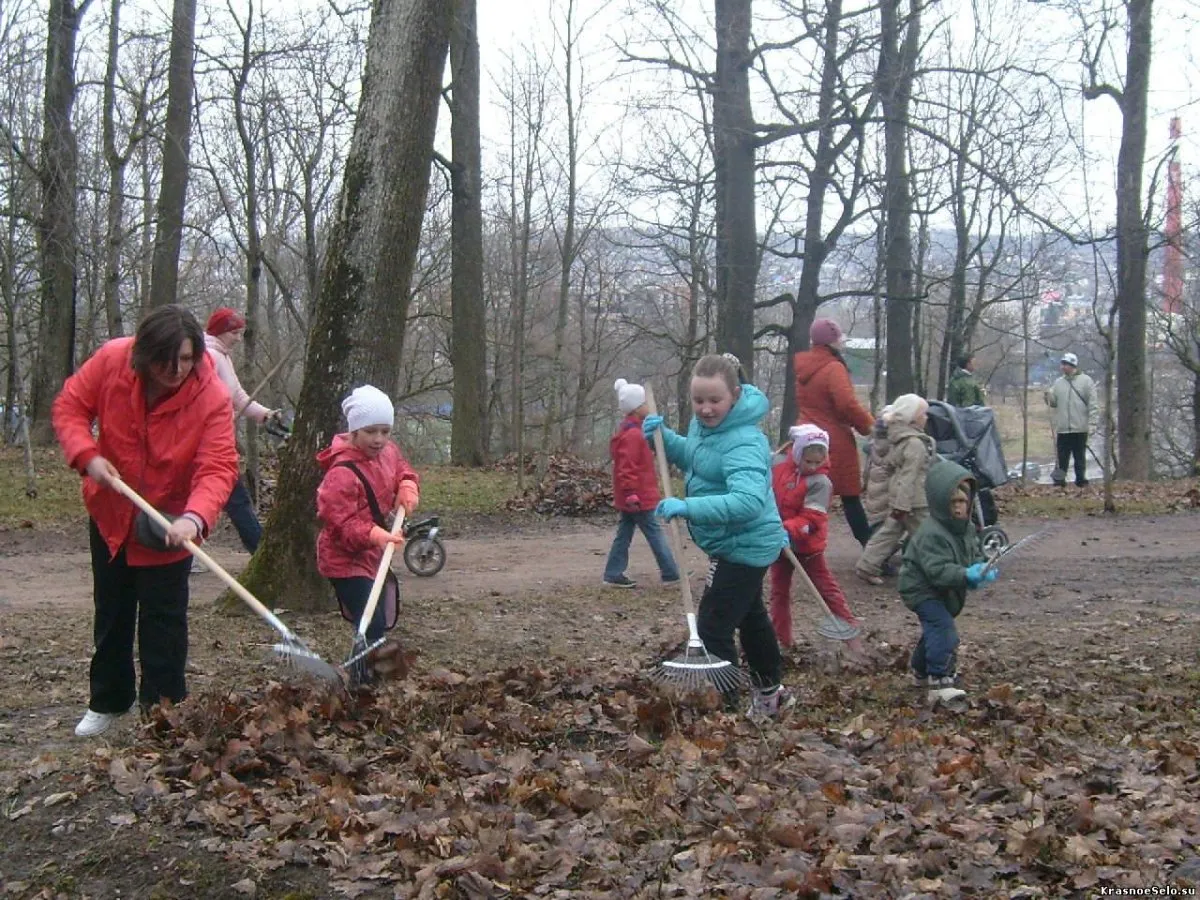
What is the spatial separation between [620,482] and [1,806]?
6359mm

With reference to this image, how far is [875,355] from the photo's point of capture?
27672 mm

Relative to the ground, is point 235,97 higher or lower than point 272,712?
higher

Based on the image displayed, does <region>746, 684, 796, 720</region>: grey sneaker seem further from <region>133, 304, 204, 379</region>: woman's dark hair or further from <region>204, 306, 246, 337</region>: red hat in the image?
<region>204, 306, 246, 337</region>: red hat

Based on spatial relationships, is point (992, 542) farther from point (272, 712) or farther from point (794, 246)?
point (794, 246)

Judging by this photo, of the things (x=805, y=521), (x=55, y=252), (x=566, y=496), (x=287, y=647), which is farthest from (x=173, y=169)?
(x=287, y=647)

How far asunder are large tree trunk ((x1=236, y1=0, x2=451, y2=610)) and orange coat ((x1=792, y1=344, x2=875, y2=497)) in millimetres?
3749

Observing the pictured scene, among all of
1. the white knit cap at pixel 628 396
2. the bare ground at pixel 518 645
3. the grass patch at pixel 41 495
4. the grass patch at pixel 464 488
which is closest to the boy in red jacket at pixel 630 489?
the bare ground at pixel 518 645

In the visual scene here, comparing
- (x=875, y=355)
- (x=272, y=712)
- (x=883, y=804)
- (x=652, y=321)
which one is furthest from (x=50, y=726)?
(x=652, y=321)

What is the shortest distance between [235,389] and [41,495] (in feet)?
22.7

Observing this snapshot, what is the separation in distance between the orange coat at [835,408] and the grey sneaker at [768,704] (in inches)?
158

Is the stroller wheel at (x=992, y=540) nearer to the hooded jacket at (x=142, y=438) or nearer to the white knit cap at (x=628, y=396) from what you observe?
the white knit cap at (x=628, y=396)

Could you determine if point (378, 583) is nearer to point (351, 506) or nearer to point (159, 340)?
point (351, 506)

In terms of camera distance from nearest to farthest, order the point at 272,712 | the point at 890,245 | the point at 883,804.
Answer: the point at 883,804, the point at 272,712, the point at 890,245

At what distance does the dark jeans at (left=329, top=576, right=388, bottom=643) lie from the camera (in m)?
6.09
